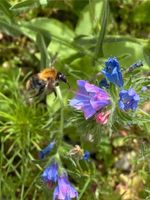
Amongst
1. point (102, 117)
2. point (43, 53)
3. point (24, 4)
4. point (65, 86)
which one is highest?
point (24, 4)

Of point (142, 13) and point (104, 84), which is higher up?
point (104, 84)

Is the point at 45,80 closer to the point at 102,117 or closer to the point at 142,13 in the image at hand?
the point at 102,117

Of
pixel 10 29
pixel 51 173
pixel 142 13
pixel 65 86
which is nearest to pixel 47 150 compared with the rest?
pixel 51 173

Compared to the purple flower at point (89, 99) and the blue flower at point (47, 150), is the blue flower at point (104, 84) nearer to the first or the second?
the purple flower at point (89, 99)

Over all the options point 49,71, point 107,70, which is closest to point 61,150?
point 49,71

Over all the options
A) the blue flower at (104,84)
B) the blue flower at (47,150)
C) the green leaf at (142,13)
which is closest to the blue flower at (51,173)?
the blue flower at (47,150)

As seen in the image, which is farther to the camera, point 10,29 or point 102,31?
point 10,29
